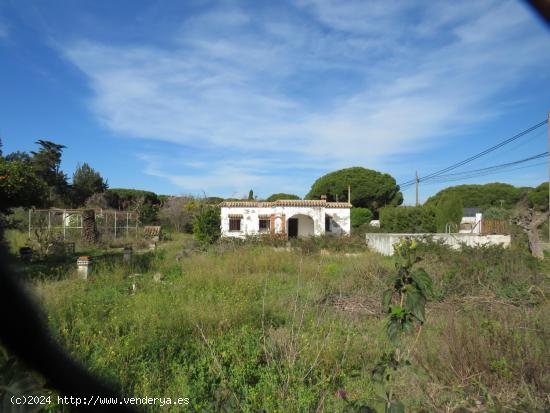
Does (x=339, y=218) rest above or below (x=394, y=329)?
above

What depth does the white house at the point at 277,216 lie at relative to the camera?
21.3 meters

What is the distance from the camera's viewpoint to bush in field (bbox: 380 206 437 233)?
2259 centimetres

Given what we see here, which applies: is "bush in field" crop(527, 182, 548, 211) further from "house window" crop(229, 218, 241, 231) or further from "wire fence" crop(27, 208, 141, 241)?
"wire fence" crop(27, 208, 141, 241)

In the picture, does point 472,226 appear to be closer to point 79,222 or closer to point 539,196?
point 539,196

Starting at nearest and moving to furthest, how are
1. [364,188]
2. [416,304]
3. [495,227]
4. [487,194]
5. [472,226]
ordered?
[416,304]
[495,227]
[472,226]
[364,188]
[487,194]

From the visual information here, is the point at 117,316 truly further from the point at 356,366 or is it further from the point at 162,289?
the point at 356,366

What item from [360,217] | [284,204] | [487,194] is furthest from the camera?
[487,194]

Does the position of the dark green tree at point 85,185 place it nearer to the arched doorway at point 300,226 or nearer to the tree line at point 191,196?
the tree line at point 191,196

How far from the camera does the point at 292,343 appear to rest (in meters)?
3.69

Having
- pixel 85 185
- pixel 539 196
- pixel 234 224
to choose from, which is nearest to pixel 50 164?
pixel 85 185

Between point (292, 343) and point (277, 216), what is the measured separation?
17770 mm

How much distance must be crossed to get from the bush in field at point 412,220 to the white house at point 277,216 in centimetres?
368

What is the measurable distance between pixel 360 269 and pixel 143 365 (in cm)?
618

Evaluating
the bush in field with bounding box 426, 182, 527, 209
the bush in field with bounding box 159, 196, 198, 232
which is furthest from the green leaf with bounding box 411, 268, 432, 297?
the bush in field with bounding box 426, 182, 527, 209
